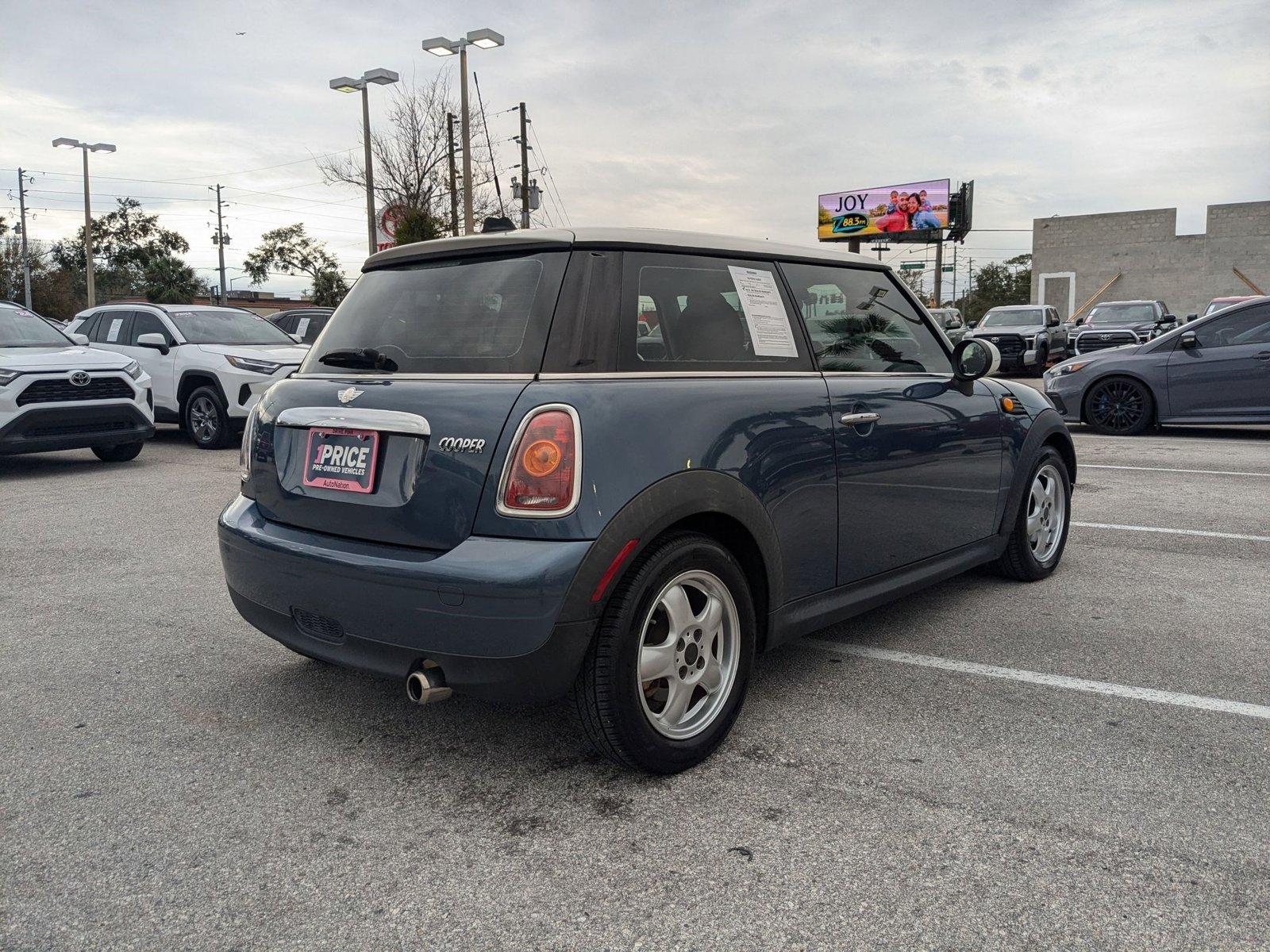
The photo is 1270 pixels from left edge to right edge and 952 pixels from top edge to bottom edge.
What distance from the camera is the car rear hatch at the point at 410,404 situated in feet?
9.11

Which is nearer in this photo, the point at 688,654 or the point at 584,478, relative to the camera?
the point at 584,478

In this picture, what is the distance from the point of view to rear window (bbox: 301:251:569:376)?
2930mm

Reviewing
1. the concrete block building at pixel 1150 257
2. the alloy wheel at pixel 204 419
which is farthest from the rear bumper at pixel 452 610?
the concrete block building at pixel 1150 257

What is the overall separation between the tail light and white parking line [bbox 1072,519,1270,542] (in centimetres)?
491

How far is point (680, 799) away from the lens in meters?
2.83

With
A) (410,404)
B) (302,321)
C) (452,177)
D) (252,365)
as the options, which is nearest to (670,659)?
(410,404)

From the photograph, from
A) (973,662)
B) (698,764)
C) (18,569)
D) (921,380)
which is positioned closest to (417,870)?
(698,764)

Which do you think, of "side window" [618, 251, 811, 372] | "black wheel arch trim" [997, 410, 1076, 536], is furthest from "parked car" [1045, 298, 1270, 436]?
"side window" [618, 251, 811, 372]

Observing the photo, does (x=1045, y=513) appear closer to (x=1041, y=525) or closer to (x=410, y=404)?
(x=1041, y=525)

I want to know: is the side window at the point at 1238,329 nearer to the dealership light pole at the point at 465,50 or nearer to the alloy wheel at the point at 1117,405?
the alloy wheel at the point at 1117,405

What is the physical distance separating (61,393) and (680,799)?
8.52m

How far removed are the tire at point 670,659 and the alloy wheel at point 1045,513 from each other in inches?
94.2

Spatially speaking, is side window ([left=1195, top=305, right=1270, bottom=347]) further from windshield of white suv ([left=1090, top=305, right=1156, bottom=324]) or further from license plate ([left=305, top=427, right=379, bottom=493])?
windshield of white suv ([left=1090, top=305, right=1156, bottom=324])

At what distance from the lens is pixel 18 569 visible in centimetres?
555
